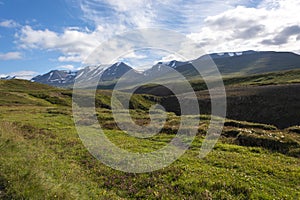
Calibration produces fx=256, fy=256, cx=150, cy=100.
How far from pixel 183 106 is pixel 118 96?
33.0 m

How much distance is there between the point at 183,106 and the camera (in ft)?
244

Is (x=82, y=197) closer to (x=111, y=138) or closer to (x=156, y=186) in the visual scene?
(x=156, y=186)

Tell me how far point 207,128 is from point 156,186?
1743 centimetres

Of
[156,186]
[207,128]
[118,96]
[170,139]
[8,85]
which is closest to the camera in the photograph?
[156,186]

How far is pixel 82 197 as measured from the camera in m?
12.2

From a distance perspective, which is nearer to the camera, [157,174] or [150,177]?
[150,177]

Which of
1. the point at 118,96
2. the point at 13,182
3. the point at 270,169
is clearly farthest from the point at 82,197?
the point at 118,96

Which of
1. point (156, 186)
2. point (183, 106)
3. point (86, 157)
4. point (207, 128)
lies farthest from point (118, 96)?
point (156, 186)

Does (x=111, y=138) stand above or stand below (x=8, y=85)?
below

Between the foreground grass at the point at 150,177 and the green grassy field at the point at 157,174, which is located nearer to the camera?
the foreground grass at the point at 150,177

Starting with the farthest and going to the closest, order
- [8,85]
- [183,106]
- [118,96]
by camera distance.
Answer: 1. [8,85]
2. [118,96]
3. [183,106]

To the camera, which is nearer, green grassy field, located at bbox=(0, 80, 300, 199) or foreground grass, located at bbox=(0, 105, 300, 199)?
foreground grass, located at bbox=(0, 105, 300, 199)

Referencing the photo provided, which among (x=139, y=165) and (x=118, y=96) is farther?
(x=118, y=96)

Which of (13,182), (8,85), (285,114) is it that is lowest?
(285,114)
